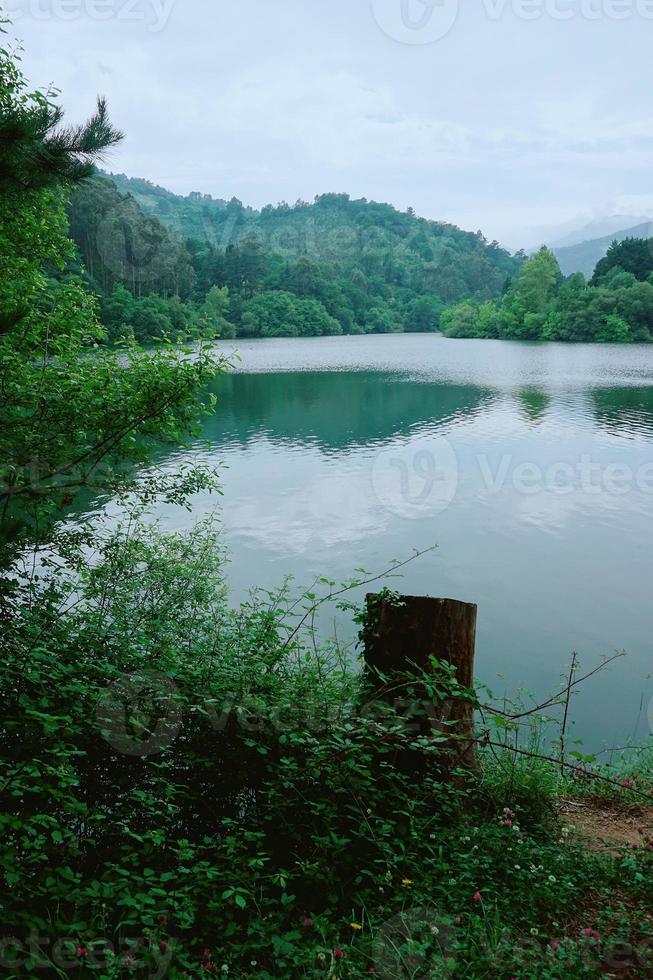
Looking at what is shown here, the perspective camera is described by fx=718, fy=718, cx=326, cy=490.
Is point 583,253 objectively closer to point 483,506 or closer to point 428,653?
point 483,506

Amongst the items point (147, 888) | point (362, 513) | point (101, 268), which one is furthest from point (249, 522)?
point (101, 268)

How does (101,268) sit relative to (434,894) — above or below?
above

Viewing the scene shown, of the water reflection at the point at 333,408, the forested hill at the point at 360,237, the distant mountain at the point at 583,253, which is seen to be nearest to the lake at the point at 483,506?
the water reflection at the point at 333,408

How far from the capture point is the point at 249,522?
14.8 m

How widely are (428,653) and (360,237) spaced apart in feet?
443

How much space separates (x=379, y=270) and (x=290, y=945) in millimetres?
122231

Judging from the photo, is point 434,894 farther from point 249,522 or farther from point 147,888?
point 249,522

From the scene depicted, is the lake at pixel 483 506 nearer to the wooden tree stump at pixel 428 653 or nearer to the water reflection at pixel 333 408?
the water reflection at pixel 333 408

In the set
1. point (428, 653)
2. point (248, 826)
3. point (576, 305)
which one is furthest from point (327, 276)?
point (248, 826)

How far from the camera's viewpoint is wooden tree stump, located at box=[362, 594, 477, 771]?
3.57 m

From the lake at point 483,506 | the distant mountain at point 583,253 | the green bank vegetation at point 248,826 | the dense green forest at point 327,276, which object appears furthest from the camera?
the distant mountain at point 583,253

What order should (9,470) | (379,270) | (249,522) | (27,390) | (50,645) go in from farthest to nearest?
(379,270) < (249,522) < (27,390) < (9,470) < (50,645)

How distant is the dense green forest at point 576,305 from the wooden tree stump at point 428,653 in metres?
66.0

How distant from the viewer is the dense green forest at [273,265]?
50.6 metres
